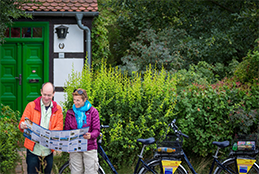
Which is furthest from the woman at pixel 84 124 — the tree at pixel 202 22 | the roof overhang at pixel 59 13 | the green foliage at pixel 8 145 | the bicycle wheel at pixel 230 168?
the tree at pixel 202 22

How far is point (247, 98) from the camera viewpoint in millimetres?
5484

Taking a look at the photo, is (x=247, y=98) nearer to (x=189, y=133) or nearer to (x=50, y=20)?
(x=189, y=133)

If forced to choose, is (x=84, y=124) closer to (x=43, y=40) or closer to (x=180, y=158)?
(x=180, y=158)

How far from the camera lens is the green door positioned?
28.1 ft

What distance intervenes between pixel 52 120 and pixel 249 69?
166 inches

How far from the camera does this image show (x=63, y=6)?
842 centimetres

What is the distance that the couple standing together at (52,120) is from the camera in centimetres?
373

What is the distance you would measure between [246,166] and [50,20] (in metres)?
6.43

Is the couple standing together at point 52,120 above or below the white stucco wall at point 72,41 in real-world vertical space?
below

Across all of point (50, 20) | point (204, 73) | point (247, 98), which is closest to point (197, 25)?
point (204, 73)

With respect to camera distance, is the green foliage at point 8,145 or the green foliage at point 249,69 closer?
the green foliage at point 8,145

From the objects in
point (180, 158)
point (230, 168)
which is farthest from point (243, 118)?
point (180, 158)

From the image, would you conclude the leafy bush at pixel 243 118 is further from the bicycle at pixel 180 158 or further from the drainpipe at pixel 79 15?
the drainpipe at pixel 79 15

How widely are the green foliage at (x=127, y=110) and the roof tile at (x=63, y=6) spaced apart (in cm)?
387
